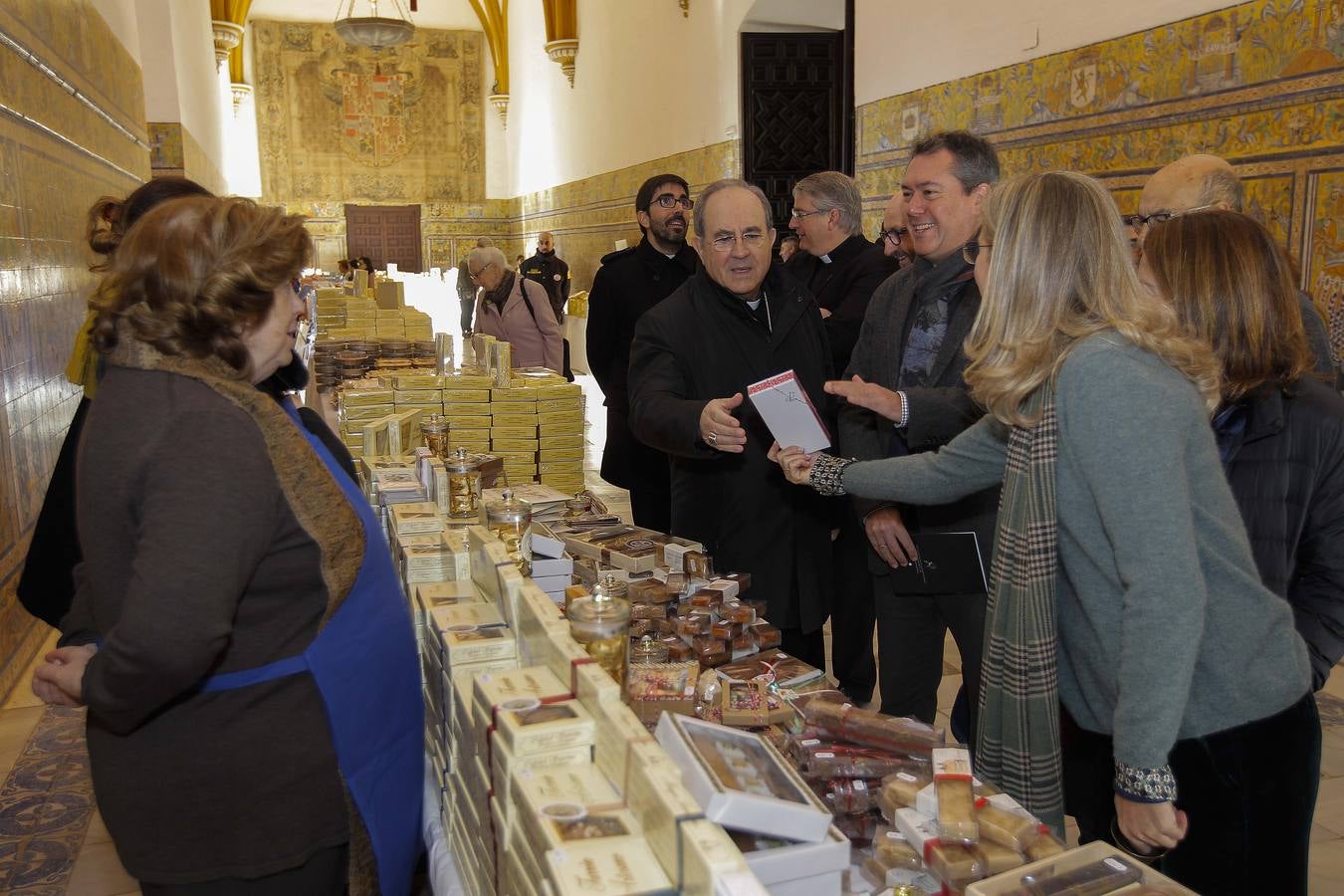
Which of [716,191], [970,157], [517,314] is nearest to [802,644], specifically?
[716,191]

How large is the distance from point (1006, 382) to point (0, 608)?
477cm

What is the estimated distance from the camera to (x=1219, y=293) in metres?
1.97

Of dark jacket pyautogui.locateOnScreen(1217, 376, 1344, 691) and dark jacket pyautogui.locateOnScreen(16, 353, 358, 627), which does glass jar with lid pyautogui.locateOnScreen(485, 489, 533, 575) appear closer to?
dark jacket pyautogui.locateOnScreen(16, 353, 358, 627)

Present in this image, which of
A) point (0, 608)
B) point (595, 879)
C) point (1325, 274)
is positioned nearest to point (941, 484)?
point (595, 879)

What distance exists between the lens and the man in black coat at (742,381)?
3.26 m

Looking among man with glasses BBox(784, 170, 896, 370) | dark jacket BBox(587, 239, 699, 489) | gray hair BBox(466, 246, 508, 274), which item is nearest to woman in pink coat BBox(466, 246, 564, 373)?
gray hair BBox(466, 246, 508, 274)

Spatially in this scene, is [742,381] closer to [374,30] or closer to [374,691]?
[374,691]

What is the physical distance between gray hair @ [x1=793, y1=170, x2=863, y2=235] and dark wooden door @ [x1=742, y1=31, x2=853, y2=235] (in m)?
6.65

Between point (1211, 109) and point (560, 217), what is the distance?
16.3 m

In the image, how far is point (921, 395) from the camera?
289cm

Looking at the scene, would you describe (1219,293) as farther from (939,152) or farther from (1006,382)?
(939,152)

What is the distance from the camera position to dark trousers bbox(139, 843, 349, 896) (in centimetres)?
162

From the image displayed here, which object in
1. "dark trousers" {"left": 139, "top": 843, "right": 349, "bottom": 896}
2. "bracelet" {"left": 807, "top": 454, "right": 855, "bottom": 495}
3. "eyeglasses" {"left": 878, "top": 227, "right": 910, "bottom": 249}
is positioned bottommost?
"dark trousers" {"left": 139, "top": 843, "right": 349, "bottom": 896}

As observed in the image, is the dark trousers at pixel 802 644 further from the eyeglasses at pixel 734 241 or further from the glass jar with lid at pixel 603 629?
the glass jar with lid at pixel 603 629
